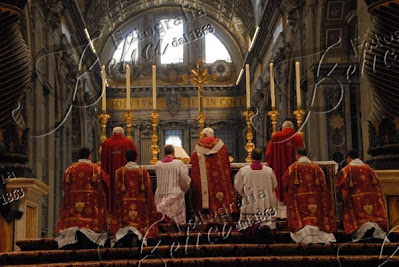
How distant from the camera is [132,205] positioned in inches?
357

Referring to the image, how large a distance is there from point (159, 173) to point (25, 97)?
6478mm

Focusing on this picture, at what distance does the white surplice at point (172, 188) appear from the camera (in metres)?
10.1

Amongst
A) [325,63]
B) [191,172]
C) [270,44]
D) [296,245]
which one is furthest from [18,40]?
[270,44]

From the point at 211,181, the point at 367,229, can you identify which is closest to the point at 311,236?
the point at 367,229

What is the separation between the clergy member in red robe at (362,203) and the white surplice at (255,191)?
0.99 m

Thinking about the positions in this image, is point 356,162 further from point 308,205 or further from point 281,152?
point 281,152

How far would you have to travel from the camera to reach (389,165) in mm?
10828

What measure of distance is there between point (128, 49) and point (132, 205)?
2762 centimetres

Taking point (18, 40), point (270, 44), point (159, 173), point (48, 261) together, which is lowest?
point (48, 261)

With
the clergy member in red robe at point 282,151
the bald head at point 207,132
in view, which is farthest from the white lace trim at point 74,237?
the clergy member in red robe at point 282,151

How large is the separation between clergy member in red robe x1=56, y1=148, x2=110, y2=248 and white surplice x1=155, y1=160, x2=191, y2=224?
1.07 metres

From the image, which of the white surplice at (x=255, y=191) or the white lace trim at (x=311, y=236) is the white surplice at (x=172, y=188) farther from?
the white lace trim at (x=311, y=236)

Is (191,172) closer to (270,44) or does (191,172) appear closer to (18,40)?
(18,40)

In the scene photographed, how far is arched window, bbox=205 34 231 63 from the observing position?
35906 millimetres
